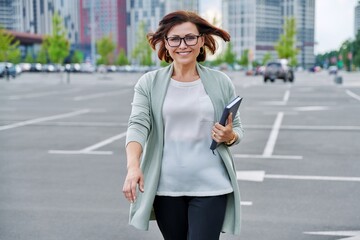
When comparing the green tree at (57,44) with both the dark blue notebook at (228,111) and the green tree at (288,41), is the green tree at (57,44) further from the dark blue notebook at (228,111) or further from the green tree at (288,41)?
the dark blue notebook at (228,111)

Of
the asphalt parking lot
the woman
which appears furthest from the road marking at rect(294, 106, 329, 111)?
the woman

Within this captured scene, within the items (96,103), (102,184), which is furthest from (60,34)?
(102,184)

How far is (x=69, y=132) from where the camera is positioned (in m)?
13.3

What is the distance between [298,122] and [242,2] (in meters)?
160

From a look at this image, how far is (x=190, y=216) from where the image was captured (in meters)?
2.90

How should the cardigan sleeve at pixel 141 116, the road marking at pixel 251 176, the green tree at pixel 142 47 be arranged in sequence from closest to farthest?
the cardigan sleeve at pixel 141 116
the road marking at pixel 251 176
the green tree at pixel 142 47

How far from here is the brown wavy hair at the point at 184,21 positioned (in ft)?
9.55

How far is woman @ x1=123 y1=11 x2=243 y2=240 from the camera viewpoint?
2.88 meters

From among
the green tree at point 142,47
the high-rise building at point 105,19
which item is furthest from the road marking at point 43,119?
the high-rise building at point 105,19

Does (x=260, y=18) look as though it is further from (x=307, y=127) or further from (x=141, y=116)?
(x=141, y=116)

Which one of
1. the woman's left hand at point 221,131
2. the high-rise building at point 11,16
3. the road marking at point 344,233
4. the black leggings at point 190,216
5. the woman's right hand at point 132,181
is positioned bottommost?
the road marking at point 344,233

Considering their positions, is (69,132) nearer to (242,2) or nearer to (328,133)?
(328,133)

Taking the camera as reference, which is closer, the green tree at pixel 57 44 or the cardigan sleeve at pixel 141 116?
the cardigan sleeve at pixel 141 116

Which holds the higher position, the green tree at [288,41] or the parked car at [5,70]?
the green tree at [288,41]
